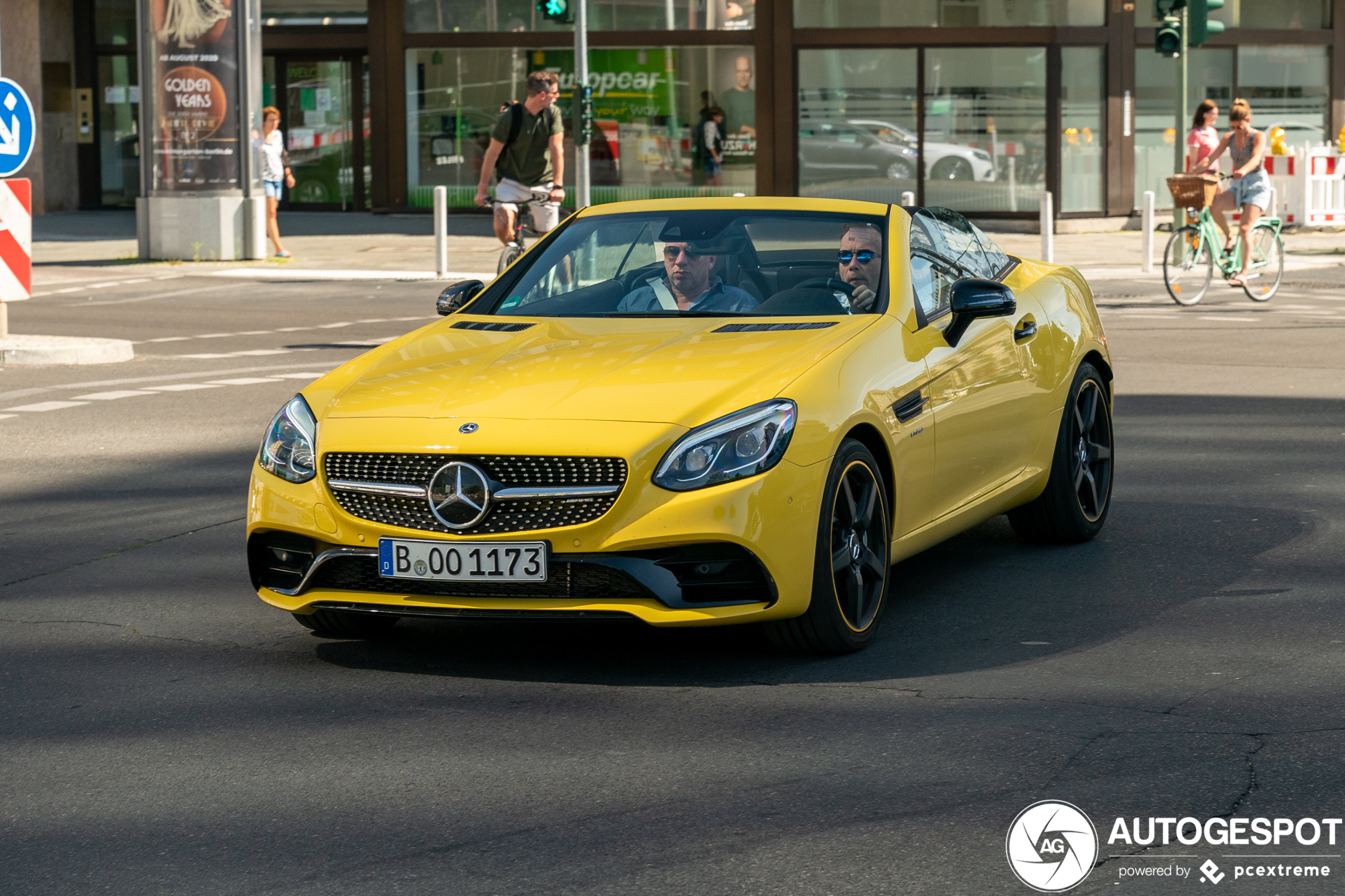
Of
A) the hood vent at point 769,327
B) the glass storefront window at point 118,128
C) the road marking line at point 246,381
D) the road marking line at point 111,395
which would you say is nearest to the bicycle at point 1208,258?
the road marking line at point 246,381

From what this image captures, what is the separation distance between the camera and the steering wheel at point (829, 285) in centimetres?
661

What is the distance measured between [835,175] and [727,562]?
26264mm

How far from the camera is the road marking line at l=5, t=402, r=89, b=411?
40.2ft

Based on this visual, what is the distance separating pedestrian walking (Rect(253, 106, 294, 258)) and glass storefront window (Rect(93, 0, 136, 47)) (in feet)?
37.4

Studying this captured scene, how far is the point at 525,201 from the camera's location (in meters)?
16.5

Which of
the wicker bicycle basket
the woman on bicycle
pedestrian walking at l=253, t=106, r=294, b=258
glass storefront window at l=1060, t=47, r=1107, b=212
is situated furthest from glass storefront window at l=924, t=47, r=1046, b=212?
the wicker bicycle basket

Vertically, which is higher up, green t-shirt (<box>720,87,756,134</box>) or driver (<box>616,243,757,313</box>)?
green t-shirt (<box>720,87,756,134</box>)

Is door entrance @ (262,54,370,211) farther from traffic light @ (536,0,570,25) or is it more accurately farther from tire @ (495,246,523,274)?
tire @ (495,246,523,274)

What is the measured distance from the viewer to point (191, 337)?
17.0m

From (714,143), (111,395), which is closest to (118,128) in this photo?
(714,143)

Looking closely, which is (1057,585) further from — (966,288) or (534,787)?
(534,787)

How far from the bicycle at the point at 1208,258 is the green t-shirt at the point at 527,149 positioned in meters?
6.22

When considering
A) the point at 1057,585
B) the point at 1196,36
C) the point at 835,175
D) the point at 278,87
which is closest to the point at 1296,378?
the point at 1057,585

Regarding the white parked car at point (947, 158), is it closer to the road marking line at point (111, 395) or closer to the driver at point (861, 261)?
the road marking line at point (111, 395)
